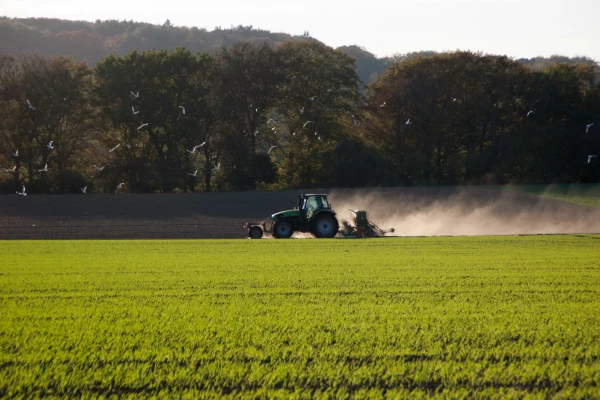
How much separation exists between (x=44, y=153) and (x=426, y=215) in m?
33.4

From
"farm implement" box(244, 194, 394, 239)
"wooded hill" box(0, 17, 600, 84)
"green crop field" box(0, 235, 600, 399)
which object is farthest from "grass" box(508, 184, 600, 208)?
"wooded hill" box(0, 17, 600, 84)

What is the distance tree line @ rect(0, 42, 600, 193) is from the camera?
59500mm

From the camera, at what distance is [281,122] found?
6581 centimetres

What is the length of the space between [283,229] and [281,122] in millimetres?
35181

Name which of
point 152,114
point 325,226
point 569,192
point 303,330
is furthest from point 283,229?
point 152,114

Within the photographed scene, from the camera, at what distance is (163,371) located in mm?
8148

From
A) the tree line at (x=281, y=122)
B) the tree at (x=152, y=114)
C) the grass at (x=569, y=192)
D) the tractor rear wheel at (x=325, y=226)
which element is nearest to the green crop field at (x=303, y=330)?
the tractor rear wheel at (x=325, y=226)

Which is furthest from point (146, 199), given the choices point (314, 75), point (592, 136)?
point (592, 136)

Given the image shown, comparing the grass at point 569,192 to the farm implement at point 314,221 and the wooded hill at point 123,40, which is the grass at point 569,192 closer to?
the farm implement at point 314,221

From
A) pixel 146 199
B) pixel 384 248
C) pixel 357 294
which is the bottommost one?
pixel 146 199

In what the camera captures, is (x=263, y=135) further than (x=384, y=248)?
Yes

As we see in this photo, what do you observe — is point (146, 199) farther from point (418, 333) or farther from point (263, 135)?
point (418, 333)

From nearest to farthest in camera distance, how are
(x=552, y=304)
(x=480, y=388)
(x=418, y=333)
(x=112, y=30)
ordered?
(x=480, y=388), (x=418, y=333), (x=552, y=304), (x=112, y=30)

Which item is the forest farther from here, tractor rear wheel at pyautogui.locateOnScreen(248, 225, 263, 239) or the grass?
Result: tractor rear wheel at pyautogui.locateOnScreen(248, 225, 263, 239)
